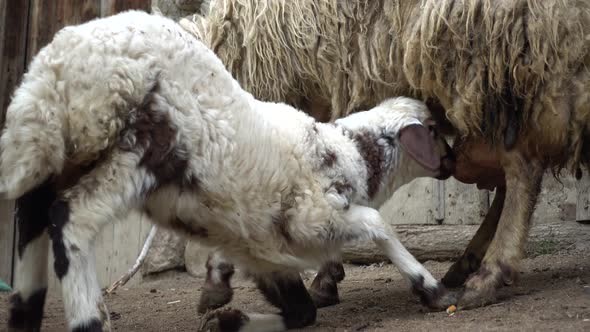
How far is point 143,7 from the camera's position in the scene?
23.6ft

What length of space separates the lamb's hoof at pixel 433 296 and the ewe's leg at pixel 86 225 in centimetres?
140

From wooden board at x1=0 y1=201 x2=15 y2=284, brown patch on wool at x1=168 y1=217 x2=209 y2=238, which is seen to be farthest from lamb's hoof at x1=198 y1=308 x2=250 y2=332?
wooden board at x1=0 y1=201 x2=15 y2=284

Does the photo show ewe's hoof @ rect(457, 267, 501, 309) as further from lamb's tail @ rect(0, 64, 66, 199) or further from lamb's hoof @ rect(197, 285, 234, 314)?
lamb's tail @ rect(0, 64, 66, 199)

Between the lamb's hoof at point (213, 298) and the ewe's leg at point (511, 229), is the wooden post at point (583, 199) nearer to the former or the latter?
the ewe's leg at point (511, 229)

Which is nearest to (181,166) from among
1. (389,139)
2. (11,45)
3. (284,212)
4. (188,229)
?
(188,229)

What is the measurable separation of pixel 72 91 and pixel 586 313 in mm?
2388

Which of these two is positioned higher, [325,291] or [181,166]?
[181,166]

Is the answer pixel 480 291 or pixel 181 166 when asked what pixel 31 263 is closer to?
pixel 181 166

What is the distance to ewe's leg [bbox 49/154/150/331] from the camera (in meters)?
3.39

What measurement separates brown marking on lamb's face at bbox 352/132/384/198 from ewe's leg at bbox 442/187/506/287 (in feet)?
3.59

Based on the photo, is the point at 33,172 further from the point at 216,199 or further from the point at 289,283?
the point at 289,283

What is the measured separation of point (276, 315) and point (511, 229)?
49.1 inches

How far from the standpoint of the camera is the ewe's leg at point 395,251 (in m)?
4.06

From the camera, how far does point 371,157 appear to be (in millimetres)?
4297
